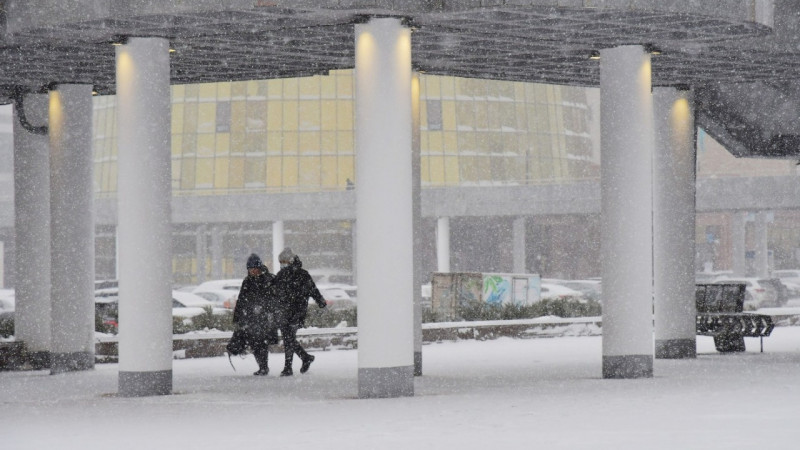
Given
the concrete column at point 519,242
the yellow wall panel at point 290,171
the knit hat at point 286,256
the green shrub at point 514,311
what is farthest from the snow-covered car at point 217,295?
the yellow wall panel at point 290,171

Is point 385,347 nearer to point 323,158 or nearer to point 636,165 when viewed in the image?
point 636,165

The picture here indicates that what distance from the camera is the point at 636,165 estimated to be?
18.0m

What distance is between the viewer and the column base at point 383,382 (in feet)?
51.4

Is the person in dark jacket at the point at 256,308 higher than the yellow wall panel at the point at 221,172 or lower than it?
lower

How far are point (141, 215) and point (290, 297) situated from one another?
3.60m

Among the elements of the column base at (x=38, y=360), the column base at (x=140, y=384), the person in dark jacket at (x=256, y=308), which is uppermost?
the person in dark jacket at (x=256, y=308)

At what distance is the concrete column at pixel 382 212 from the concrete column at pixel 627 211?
136 inches

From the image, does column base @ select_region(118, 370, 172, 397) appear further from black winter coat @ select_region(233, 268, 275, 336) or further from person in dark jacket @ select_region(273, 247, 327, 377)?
black winter coat @ select_region(233, 268, 275, 336)

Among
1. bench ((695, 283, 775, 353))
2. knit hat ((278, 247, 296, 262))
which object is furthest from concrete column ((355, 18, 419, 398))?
bench ((695, 283, 775, 353))

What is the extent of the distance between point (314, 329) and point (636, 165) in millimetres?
10580

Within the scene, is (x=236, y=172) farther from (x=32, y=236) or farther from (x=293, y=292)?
(x=293, y=292)

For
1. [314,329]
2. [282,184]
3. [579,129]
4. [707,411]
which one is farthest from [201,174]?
[707,411]

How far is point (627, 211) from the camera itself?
17984 millimetres

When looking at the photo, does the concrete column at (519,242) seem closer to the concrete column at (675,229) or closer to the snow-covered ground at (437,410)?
the concrete column at (675,229)
